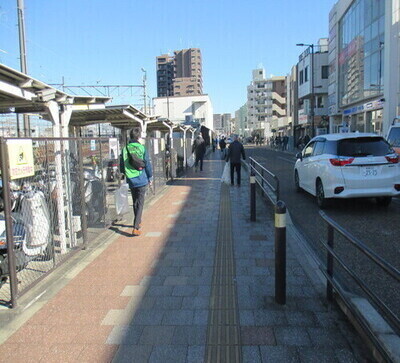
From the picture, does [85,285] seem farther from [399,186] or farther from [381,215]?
[399,186]

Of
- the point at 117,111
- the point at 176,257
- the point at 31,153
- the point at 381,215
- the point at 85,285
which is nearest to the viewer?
the point at 31,153

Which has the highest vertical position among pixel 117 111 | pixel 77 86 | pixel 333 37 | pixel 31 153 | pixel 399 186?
pixel 333 37

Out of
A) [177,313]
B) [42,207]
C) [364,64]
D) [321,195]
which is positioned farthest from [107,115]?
[364,64]

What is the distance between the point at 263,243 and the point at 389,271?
360 cm

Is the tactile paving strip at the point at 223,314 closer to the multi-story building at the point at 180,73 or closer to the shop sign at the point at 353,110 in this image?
the shop sign at the point at 353,110

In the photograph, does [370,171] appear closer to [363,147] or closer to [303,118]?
[363,147]

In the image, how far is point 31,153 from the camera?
4.09m

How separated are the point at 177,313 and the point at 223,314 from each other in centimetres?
44

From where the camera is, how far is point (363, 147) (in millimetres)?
8031

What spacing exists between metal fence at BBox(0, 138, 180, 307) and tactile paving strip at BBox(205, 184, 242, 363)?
1.97 meters

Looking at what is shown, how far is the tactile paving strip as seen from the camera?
293 cm

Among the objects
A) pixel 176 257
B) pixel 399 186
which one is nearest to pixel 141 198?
pixel 176 257

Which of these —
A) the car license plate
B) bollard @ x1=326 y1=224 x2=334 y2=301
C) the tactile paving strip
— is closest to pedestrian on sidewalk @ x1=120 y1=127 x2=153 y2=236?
the tactile paving strip

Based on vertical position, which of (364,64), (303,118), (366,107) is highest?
(364,64)
